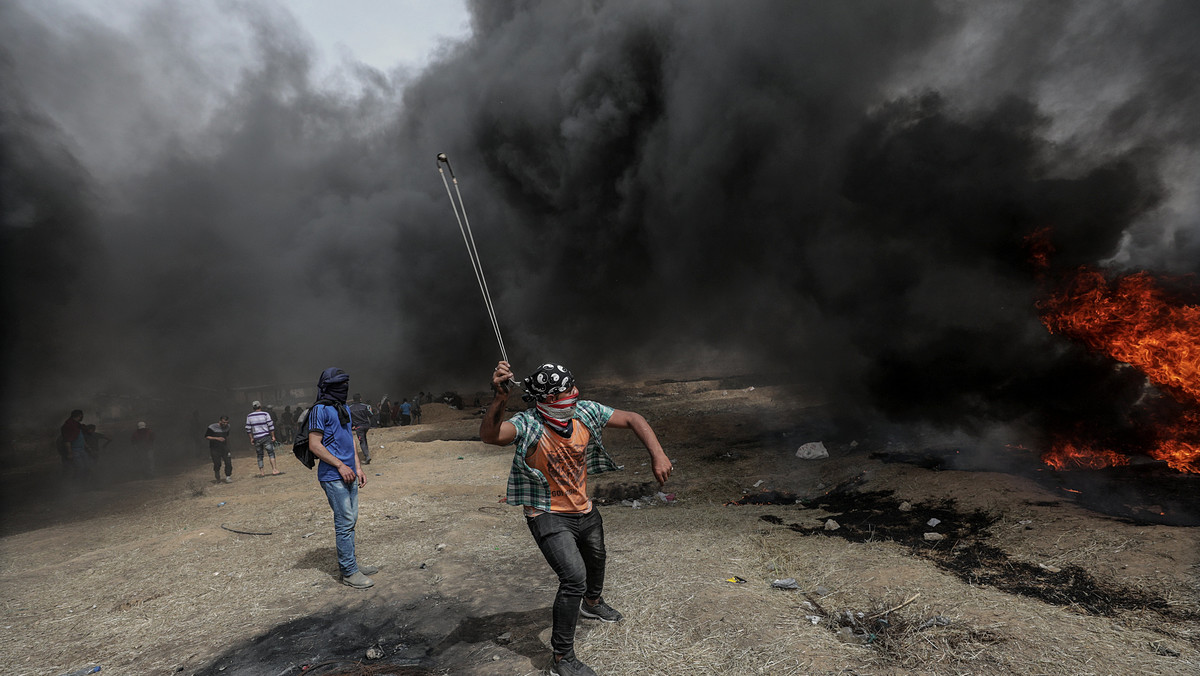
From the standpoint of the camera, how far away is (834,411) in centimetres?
1483

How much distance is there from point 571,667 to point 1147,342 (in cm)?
1039

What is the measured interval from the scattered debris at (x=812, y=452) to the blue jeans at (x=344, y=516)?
8032 mm

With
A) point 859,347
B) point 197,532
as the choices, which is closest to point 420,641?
point 197,532

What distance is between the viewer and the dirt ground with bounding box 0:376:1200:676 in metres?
3.35

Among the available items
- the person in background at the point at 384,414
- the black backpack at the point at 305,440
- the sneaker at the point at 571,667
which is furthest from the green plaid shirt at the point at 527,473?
the person in background at the point at 384,414

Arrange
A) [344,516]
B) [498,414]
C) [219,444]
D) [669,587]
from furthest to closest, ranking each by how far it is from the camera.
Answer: [219,444] → [344,516] → [669,587] → [498,414]

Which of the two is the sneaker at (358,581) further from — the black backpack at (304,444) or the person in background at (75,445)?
the person in background at (75,445)

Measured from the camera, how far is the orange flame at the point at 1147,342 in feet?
24.2

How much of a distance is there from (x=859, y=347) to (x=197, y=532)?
17263 mm

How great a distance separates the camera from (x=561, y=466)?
3.14 metres

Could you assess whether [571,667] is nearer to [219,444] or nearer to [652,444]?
[652,444]

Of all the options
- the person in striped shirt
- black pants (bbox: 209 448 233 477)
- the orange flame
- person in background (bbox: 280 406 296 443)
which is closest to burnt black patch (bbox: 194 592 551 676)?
the orange flame

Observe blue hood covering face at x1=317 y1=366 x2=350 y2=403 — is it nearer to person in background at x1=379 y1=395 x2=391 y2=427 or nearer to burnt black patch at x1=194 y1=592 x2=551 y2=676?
burnt black patch at x1=194 y1=592 x2=551 y2=676

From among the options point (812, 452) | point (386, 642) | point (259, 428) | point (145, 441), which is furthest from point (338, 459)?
point (145, 441)
